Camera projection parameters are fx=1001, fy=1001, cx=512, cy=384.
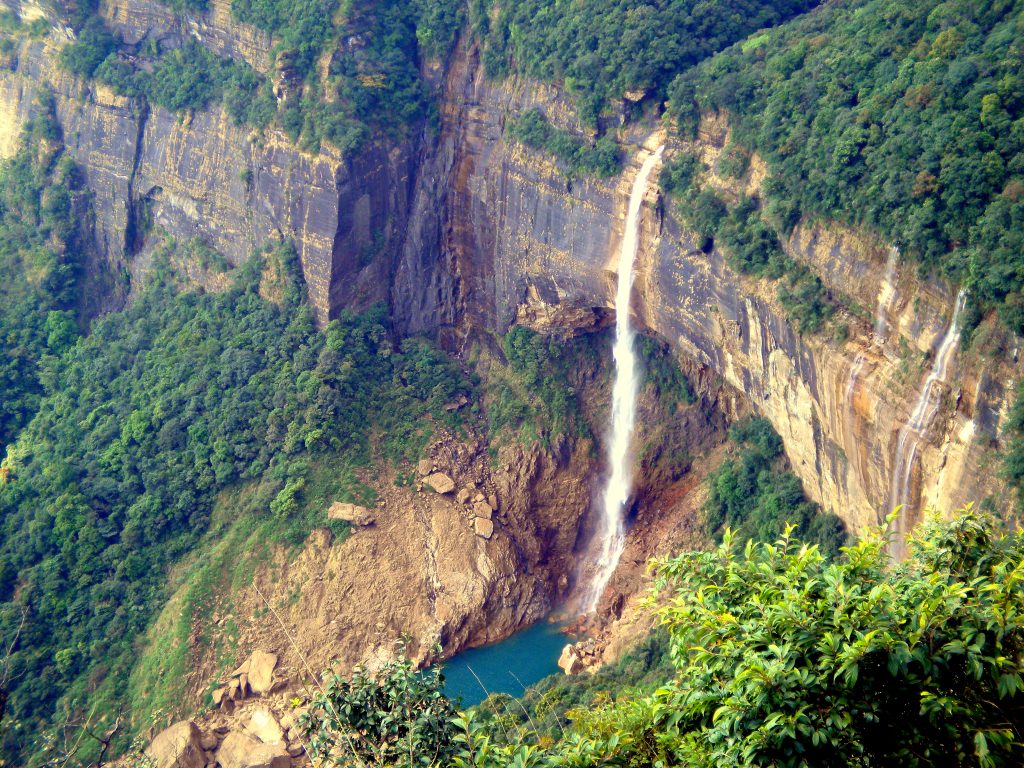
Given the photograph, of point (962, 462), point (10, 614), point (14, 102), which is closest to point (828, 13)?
point (962, 462)

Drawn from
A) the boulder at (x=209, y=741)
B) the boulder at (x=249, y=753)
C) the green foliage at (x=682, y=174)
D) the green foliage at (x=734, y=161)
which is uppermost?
the green foliage at (x=734, y=161)

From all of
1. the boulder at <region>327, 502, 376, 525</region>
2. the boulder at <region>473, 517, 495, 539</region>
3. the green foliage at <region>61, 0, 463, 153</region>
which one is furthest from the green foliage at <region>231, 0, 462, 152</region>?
the boulder at <region>473, 517, 495, 539</region>

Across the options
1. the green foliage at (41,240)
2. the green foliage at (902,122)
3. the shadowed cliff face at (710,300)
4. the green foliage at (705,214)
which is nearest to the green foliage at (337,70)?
the shadowed cliff face at (710,300)

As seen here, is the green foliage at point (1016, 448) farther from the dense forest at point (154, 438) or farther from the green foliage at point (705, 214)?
the dense forest at point (154, 438)

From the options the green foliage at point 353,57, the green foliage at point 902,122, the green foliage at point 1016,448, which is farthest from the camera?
the green foliage at point 353,57

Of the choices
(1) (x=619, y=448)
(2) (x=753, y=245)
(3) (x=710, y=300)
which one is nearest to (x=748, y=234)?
(2) (x=753, y=245)

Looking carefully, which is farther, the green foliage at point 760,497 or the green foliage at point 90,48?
the green foliage at point 90,48

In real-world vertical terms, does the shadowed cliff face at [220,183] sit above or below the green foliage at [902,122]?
below
